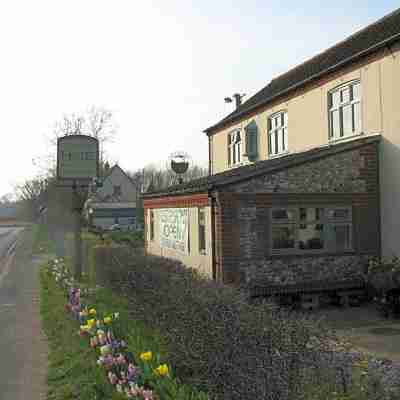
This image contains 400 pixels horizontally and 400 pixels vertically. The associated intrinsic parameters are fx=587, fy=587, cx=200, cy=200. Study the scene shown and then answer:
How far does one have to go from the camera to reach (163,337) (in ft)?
23.0

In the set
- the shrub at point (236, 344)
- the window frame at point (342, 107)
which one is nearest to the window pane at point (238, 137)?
the window frame at point (342, 107)

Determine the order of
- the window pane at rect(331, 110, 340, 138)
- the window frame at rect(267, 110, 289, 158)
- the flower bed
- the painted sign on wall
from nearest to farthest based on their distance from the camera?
1. the flower bed
2. the window pane at rect(331, 110, 340, 138)
3. the painted sign on wall
4. the window frame at rect(267, 110, 289, 158)

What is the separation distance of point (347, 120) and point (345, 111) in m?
0.28

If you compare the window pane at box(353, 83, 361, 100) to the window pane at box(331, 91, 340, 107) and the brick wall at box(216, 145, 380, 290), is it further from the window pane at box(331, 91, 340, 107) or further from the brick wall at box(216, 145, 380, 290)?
the brick wall at box(216, 145, 380, 290)

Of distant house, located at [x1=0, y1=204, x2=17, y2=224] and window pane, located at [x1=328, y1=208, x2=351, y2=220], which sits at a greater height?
distant house, located at [x1=0, y1=204, x2=17, y2=224]

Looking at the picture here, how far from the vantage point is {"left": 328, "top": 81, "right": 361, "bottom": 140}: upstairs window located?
15828mm

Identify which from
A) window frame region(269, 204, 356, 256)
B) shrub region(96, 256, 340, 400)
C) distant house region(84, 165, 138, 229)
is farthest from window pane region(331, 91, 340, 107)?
distant house region(84, 165, 138, 229)

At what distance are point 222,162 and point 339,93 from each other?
12230mm

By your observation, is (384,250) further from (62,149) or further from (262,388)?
(262,388)

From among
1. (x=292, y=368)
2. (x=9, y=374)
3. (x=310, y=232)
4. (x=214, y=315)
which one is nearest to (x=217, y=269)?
(x=310, y=232)

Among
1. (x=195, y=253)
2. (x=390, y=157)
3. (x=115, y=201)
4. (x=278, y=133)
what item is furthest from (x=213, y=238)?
(x=115, y=201)

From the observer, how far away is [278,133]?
2128 cm

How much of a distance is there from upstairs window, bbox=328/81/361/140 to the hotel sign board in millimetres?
6992

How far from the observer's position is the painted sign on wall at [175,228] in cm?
1748
